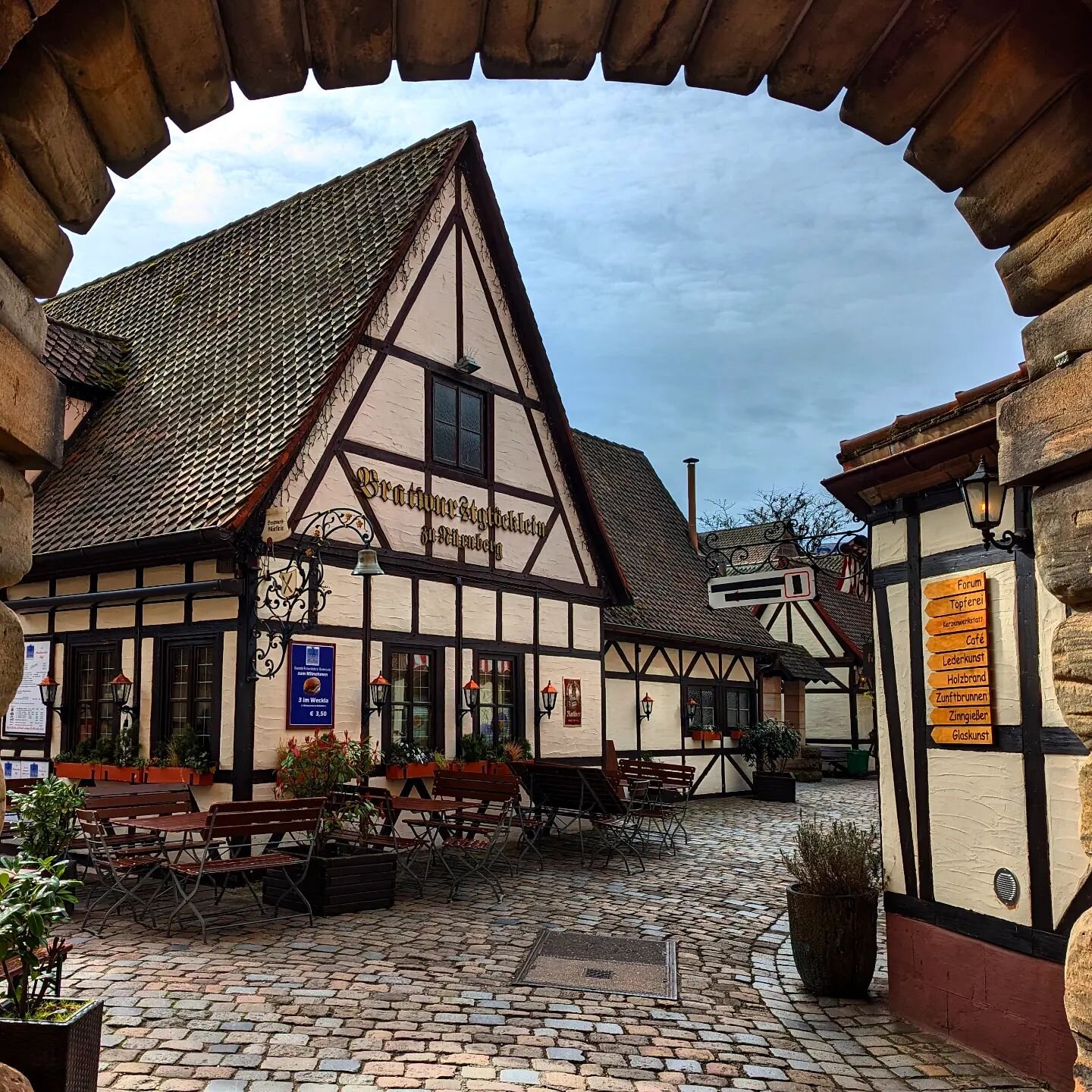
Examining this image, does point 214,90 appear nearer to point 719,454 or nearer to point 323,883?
point 323,883

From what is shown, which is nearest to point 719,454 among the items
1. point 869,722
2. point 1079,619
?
point 869,722

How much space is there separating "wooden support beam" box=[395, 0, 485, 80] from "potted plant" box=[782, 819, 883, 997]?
15.9 ft

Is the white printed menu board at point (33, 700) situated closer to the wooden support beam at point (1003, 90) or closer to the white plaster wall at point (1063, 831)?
the white plaster wall at point (1063, 831)

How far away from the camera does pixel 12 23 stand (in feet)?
6.90

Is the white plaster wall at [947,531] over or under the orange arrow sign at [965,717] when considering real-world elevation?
over

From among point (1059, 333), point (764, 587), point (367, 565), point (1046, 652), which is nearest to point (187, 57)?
point (1059, 333)

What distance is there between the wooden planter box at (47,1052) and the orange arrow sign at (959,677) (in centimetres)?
426

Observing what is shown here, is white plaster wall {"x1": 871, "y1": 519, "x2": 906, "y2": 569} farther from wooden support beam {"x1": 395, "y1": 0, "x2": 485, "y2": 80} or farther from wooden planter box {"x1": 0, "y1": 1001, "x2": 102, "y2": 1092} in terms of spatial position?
wooden planter box {"x1": 0, "y1": 1001, "x2": 102, "y2": 1092}

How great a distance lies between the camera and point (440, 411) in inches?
488

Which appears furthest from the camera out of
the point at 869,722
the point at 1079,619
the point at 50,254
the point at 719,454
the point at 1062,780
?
the point at 719,454

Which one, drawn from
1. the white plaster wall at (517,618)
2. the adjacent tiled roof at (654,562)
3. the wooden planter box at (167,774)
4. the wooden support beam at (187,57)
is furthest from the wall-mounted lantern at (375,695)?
the wooden support beam at (187,57)

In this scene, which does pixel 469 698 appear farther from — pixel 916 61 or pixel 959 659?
pixel 916 61

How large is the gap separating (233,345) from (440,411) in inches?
106

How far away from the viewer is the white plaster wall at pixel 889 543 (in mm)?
5844
